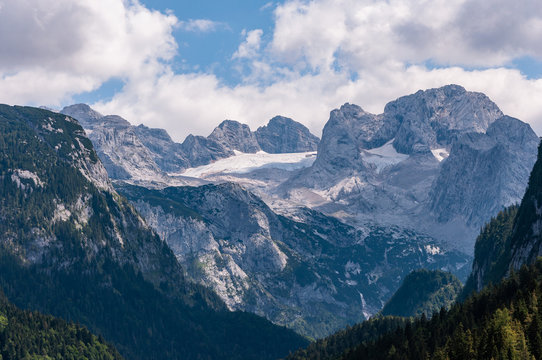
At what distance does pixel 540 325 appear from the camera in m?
160

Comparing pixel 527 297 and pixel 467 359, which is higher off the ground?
pixel 527 297

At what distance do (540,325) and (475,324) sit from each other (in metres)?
39.8

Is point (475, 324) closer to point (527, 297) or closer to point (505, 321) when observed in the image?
point (527, 297)

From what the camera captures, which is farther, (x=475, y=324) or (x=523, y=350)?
(x=475, y=324)

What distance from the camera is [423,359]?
191875 millimetres

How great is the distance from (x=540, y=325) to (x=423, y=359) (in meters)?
38.4

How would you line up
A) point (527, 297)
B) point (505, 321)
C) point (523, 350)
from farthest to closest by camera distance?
point (527, 297) < point (505, 321) < point (523, 350)

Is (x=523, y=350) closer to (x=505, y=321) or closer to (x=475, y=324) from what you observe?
(x=505, y=321)

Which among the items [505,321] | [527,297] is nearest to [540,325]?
[505,321]

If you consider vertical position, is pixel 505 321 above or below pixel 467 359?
above

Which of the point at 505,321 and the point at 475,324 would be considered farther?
the point at 475,324

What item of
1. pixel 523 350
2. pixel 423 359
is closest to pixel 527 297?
pixel 423 359

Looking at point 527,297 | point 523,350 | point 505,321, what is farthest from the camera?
point 527,297

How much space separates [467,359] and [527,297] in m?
39.5
